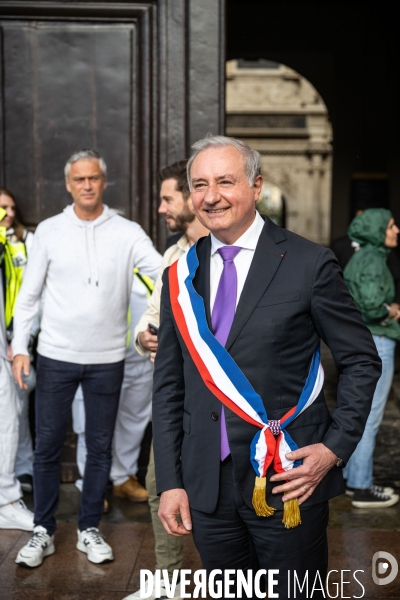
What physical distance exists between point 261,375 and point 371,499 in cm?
309

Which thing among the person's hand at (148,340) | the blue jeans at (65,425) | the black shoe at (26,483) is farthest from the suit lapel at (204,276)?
the black shoe at (26,483)

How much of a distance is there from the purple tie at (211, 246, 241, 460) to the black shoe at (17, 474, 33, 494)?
3.23 meters

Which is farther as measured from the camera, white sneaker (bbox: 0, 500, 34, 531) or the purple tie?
white sneaker (bbox: 0, 500, 34, 531)

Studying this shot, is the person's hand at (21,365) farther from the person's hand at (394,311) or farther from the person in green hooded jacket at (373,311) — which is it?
the person's hand at (394,311)

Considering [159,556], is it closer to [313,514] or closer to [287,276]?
[313,514]

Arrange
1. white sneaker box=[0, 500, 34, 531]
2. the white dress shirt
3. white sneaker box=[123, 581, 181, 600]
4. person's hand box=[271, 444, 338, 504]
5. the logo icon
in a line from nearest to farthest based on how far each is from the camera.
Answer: person's hand box=[271, 444, 338, 504] < the white dress shirt < white sneaker box=[123, 581, 181, 600] < the logo icon < white sneaker box=[0, 500, 34, 531]

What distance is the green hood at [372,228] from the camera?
516 cm

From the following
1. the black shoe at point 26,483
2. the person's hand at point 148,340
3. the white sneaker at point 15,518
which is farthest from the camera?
the black shoe at point 26,483

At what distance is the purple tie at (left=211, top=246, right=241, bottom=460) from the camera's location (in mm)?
2434

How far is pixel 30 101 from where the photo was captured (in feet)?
17.5

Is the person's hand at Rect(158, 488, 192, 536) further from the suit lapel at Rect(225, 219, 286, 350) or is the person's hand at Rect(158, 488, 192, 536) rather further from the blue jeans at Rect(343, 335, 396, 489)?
the blue jeans at Rect(343, 335, 396, 489)

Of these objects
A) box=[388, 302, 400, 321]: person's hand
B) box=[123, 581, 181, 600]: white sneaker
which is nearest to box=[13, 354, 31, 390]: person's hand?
box=[123, 581, 181, 600]: white sneaker

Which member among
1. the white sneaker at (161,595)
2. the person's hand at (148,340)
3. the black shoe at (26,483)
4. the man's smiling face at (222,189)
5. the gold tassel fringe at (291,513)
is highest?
the man's smiling face at (222,189)

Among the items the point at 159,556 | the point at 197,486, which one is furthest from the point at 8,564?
the point at 197,486
